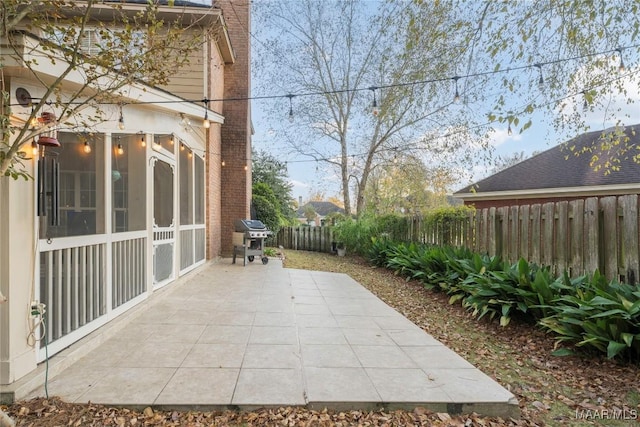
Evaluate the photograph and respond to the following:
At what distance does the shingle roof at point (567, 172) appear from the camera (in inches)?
412

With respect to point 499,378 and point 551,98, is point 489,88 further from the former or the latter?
point 499,378

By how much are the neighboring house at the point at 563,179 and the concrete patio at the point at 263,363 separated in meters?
7.29

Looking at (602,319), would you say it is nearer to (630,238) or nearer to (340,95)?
(630,238)

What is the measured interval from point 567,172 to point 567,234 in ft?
29.8

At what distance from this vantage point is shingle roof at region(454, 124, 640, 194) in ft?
34.4

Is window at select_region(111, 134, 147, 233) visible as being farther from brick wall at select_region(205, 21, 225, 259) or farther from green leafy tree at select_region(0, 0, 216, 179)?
brick wall at select_region(205, 21, 225, 259)

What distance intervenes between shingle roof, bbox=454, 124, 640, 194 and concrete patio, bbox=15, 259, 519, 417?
24.2 ft

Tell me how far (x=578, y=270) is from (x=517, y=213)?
1.39 m

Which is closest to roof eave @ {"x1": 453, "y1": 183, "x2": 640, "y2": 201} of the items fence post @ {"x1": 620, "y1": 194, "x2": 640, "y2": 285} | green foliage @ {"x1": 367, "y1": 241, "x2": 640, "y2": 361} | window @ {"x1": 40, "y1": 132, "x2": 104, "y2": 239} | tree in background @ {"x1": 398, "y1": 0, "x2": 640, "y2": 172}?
green foliage @ {"x1": 367, "y1": 241, "x2": 640, "y2": 361}

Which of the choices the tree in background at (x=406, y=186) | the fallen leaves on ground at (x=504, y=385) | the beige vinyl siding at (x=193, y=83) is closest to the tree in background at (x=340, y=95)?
the tree in background at (x=406, y=186)

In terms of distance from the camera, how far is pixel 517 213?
18.7ft

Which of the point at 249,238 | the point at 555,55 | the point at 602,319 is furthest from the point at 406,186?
the point at 602,319

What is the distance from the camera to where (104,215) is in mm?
3986

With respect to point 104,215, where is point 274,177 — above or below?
above
